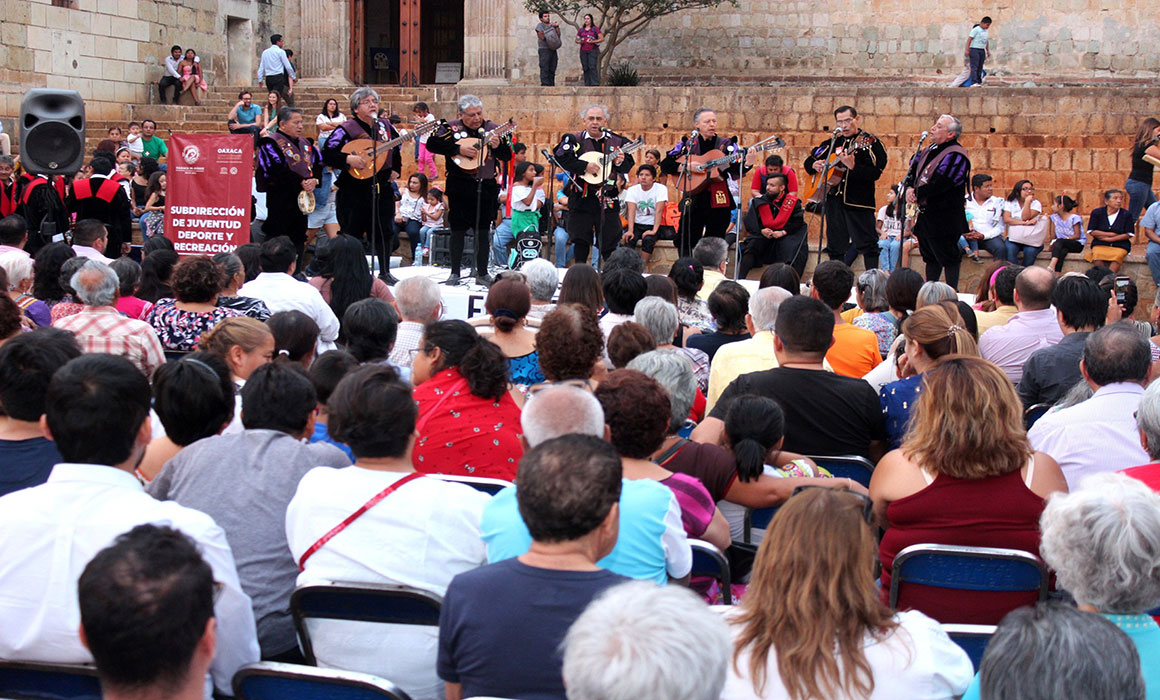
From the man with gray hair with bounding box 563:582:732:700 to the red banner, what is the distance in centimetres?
898

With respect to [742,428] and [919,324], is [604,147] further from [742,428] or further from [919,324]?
[742,428]

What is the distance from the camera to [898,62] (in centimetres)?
2188

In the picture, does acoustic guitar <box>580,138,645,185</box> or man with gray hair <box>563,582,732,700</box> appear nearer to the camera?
man with gray hair <box>563,582,732,700</box>

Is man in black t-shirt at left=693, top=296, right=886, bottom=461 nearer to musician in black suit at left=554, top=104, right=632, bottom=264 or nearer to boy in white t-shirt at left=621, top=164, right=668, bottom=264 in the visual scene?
musician in black suit at left=554, top=104, right=632, bottom=264

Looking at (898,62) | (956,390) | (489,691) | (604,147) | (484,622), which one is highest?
(898,62)

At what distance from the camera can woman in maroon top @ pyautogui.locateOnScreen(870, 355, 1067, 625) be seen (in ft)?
11.1

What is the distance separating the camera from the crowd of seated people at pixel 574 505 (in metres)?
2.06

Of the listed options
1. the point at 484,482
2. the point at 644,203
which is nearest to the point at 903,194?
the point at 644,203

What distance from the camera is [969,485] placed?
3.47m

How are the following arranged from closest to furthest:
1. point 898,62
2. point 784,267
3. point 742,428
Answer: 1. point 742,428
2. point 784,267
3. point 898,62

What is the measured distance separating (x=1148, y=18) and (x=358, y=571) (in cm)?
2127

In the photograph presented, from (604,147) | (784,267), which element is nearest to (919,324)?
(784,267)

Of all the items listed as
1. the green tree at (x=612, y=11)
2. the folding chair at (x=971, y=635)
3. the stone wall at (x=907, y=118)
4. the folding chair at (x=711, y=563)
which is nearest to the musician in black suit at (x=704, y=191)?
the stone wall at (x=907, y=118)

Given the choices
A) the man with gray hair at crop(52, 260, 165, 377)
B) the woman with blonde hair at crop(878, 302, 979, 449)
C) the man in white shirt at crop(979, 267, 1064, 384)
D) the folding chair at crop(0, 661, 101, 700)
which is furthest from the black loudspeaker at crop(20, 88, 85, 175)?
the folding chair at crop(0, 661, 101, 700)
